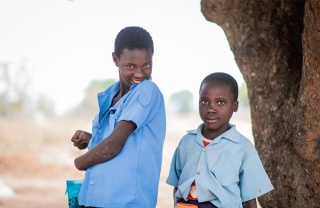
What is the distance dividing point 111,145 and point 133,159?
14 cm

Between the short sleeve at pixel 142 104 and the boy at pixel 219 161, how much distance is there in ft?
1.01

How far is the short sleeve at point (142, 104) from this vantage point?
296cm

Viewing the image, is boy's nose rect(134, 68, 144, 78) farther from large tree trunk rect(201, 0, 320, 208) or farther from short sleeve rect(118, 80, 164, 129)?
large tree trunk rect(201, 0, 320, 208)

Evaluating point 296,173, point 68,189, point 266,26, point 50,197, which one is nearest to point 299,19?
point 266,26

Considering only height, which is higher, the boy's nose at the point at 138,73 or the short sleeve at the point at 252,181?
the boy's nose at the point at 138,73

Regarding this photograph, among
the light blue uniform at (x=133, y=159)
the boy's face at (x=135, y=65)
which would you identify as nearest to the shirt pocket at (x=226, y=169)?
the light blue uniform at (x=133, y=159)

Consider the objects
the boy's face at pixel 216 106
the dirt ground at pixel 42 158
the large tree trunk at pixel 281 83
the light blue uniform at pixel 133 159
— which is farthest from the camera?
the dirt ground at pixel 42 158

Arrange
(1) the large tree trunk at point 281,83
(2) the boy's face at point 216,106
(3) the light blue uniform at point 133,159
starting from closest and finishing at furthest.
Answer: (3) the light blue uniform at point 133,159
(2) the boy's face at point 216,106
(1) the large tree trunk at point 281,83

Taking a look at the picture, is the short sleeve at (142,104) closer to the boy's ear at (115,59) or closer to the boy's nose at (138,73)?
the boy's nose at (138,73)

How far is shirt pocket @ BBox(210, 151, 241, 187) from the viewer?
311 centimetres

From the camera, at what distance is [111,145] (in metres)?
2.93

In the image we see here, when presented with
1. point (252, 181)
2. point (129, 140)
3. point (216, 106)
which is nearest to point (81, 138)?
point (129, 140)

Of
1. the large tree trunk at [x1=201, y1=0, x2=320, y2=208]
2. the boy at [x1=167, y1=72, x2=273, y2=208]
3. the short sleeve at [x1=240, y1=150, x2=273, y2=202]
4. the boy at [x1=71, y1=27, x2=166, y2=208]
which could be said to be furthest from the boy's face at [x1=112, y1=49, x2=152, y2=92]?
the large tree trunk at [x1=201, y1=0, x2=320, y2=208]

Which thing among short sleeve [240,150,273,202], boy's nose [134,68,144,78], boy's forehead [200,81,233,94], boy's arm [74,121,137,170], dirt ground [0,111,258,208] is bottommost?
short sleeve [240,150,273,202]
